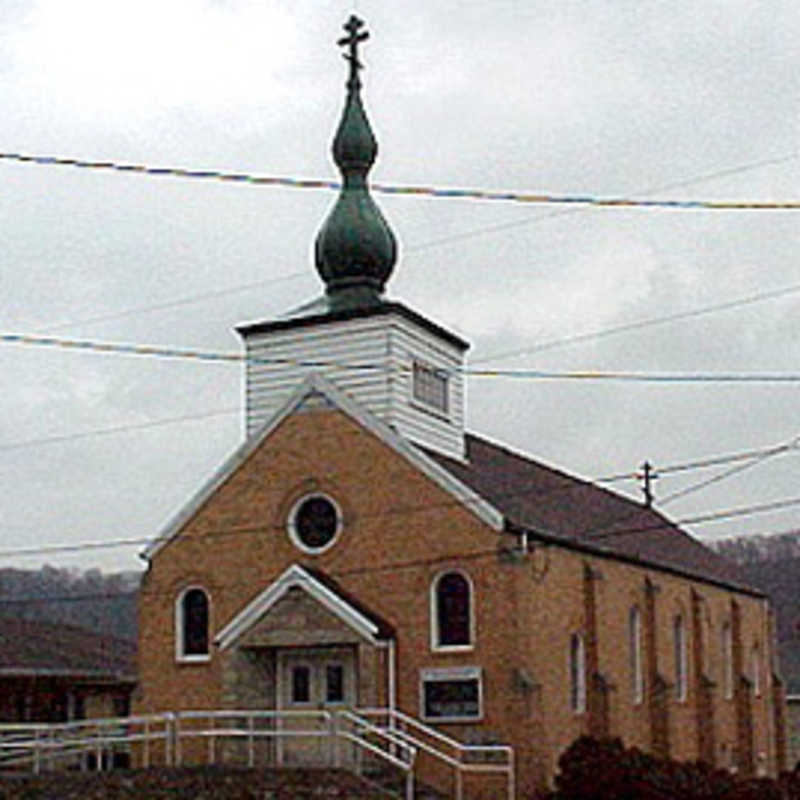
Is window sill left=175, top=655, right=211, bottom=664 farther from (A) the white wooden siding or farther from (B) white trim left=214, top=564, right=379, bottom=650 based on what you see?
(A) the white wooden siding

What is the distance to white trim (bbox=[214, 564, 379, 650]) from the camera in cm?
2920

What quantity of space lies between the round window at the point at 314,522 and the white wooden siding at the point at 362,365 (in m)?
1.98

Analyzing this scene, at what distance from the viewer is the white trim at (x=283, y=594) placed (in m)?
29.2

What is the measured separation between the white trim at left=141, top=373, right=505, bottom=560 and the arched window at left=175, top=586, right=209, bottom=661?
4.16ft

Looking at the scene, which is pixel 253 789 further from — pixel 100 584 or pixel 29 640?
pixel 100 584

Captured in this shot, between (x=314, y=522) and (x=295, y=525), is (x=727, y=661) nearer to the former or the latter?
(x=314, y=522)

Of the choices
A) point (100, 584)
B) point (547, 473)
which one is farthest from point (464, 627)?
point (100, 584)

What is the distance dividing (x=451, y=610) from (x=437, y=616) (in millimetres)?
279

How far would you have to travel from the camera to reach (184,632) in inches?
1278

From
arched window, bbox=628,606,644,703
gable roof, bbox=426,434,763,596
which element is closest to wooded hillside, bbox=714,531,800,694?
gable roof, bbox=426,434,763,596

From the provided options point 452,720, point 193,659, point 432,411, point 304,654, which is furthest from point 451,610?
point 193,659

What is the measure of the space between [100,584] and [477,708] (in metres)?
36.0

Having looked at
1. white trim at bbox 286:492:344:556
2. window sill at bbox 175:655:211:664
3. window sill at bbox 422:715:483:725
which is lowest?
window sill at bbox 422:715:483:725

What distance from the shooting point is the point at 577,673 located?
3133 cm
